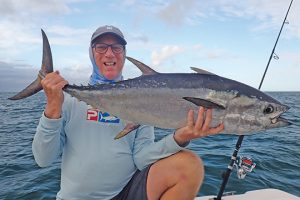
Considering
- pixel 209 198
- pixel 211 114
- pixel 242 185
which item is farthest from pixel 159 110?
pixel 242 185

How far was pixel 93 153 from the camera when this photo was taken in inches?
128

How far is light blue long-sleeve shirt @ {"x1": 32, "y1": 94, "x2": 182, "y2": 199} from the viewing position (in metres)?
3.18

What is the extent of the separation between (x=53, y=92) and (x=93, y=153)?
2.58 ft

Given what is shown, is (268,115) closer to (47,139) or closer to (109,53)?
(109,53)

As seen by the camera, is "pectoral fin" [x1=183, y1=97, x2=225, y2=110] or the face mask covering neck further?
the face mask covering neck

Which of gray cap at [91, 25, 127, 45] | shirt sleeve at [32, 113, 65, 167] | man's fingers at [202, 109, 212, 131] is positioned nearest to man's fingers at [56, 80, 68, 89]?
shirt sleeve at [32, 113, 65, 167]

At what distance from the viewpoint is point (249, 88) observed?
271 cm

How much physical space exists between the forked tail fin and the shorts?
1.30 metres

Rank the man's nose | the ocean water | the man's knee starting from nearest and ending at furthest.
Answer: the man's knee
the man's nose
the ocean water

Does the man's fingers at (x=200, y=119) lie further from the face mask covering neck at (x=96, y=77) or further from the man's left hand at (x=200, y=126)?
the face mask covering neck at (x=96, y=77)

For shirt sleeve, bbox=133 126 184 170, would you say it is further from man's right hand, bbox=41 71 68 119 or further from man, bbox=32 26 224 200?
man's right hand, bbox=41 71 68 119

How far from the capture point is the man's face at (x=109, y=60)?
3.54m

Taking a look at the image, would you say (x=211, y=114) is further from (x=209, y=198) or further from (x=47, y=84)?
(x=209, y=198)

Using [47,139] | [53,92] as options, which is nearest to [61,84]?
[53,92]
